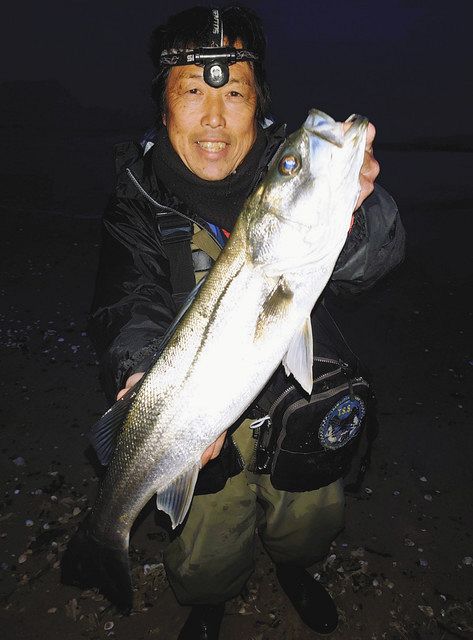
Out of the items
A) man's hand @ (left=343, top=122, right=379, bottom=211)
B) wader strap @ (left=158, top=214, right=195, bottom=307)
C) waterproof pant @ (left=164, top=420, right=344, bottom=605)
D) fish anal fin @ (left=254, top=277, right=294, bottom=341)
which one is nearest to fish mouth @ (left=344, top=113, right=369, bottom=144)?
man's hand @ (left=343, top=122, right=379, bottom=211)

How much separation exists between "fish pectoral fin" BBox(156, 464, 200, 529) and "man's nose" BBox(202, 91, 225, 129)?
67.9 inches

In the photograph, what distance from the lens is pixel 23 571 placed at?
2.92 meters

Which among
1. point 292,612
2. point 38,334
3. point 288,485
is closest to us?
point 288,485

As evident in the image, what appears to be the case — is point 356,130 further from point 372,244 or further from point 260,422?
point 260,422

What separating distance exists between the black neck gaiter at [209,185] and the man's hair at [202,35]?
350mm

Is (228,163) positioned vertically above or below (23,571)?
above

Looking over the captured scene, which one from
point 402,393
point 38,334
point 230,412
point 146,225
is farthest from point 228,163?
point 38,334

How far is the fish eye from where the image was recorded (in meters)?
1.68

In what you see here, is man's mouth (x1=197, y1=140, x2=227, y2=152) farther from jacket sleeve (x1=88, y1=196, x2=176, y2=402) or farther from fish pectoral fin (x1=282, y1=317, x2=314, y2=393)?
fish pectoral fin (x1=282, y1=317, x2=314, y2=393)

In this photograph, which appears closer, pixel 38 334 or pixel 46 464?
pixel 46 464

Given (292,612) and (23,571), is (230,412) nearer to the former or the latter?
(292,612)

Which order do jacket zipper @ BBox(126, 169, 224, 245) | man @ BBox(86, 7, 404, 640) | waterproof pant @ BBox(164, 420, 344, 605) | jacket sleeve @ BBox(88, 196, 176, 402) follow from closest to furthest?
1. jacket sleeve @ BBox(88, 196, 176, 402)
2. man @ BBox(86, 7, 404, 640)
3. jacket zipper @ BBox(126, 169, 224, 245)
4. waterproof pant @ BBox(164, 420, 344, 605)

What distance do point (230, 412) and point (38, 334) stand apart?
14.0 ft

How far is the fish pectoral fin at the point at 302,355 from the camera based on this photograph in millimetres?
1838
